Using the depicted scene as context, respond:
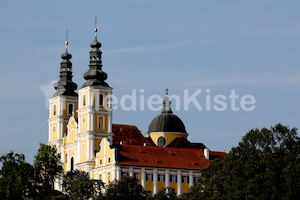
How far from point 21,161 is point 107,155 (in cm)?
1453

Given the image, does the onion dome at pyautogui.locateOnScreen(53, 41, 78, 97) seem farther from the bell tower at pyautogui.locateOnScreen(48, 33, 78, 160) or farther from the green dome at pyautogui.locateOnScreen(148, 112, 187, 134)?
the green dome at pyautogui.locateOnScreen(148, 112, 187, 134)

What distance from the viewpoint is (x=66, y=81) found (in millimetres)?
140875

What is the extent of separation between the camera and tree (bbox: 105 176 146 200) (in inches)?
4008

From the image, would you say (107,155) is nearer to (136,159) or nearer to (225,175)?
(136,159)

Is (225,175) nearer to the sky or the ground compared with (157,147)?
nearer to the ground

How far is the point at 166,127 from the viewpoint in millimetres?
138375

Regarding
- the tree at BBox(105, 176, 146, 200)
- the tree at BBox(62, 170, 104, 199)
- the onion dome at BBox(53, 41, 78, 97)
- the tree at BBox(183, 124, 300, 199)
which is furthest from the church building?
the tree at BBox(183, 124, 300, 199)

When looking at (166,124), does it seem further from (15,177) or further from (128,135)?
(15,177)

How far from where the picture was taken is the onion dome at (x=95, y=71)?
429ft

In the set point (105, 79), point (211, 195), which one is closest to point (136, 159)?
point (105, 79)

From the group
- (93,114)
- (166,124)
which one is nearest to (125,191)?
(93,114)

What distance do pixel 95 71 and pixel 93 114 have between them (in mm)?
5821

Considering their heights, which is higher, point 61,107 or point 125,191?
point 61,107

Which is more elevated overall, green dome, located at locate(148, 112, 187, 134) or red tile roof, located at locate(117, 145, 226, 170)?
green dome, located at locate(148, 112, 187, 134)
